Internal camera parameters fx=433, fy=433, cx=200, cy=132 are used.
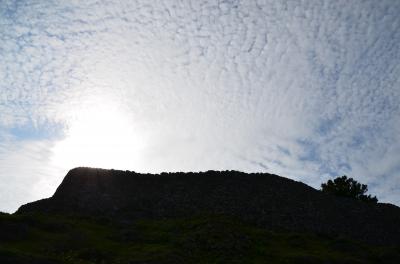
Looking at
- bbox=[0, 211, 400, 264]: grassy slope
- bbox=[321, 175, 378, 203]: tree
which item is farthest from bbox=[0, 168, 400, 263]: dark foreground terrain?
bbox=[321, 175, 378, 203]: tree

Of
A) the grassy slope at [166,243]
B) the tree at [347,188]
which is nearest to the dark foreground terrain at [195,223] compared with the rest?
the grassy slope at [166,243]

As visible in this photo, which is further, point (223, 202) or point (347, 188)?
point (347, 188)

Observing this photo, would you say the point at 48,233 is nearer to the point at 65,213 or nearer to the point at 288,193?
the point at 65,213

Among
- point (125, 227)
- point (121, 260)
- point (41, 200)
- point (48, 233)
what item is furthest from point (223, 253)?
point (41, 200)

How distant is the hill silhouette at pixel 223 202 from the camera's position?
4662 cm

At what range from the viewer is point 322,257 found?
116 feet

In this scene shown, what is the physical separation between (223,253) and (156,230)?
9.02 meters

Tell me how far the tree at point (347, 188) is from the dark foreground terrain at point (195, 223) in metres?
18.2

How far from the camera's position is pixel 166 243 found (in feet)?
121

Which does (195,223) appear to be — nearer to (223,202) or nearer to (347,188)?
(223,202)

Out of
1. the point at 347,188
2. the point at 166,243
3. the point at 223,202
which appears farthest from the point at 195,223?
the point at 347,188

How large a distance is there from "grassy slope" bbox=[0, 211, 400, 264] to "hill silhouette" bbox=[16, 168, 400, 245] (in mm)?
3258

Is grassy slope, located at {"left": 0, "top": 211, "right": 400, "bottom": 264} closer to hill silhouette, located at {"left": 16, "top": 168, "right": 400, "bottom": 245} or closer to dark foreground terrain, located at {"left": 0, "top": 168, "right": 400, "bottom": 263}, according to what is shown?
dark foreground terrain, located at {"left": 0, "top": 168, "right": 400, "bottom": 263}

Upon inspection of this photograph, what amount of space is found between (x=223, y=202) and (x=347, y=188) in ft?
116
